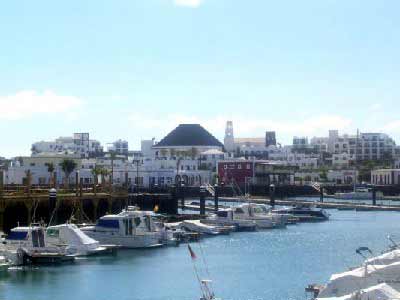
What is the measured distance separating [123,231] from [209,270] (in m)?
14.8

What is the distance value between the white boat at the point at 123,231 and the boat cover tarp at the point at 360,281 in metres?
36.0

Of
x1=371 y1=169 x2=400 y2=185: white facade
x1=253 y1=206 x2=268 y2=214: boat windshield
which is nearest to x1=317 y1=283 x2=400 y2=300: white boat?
x1=253 y1=206 x2=268 y2=214: boat windshield

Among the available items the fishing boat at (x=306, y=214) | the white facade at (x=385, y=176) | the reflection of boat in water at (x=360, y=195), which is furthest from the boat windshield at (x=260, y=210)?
the white facade at (x=385, y=176)

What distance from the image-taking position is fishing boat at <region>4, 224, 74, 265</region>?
59.2 meters

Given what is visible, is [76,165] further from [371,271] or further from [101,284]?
[371,271]

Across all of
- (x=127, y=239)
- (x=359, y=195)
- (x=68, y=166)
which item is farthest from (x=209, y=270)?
(x=359, y=195)

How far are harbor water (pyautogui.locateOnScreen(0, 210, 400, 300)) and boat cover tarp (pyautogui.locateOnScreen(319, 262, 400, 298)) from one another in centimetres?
939

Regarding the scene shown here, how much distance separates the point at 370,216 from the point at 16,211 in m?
55.0

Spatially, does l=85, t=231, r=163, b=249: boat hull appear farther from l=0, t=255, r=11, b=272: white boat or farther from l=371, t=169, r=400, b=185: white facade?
l=371, t=169, r=400, b=185: white facade

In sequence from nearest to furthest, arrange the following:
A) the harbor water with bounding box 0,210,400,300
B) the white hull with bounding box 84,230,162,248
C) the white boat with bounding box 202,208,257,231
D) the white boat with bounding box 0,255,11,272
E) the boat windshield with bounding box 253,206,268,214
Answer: the harbor water with bounding box 0,210,400,300
the white boat with bounding box 0,255,11,272
the white hull with bounding box 84,230,162,248
the white boat with bounding box 202,208,257,231
the boat windshield with bounding box 253,206,268,214

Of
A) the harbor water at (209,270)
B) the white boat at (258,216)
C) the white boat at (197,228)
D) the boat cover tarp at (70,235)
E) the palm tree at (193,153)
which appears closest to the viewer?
the harbor water at (209,270)

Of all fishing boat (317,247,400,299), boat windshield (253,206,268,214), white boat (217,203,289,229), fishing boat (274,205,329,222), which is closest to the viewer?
fishing boat (317,247,400,299)

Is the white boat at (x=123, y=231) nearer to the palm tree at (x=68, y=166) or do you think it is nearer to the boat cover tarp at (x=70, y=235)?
the boat cover tarp at (x=70, y=235)

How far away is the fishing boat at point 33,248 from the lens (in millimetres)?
59219
